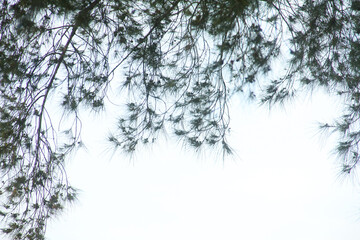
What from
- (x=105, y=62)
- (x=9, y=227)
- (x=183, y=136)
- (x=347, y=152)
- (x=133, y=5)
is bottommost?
(x=9, y=227)

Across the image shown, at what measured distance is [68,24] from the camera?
2.30m

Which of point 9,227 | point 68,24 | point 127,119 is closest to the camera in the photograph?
point 9,227

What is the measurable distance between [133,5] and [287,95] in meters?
1.02

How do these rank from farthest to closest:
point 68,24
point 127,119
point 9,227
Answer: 1. point 127,119
2. point 68,24
3. point 9,227

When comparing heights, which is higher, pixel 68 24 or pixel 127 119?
pixel 68 24

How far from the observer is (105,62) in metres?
2.42

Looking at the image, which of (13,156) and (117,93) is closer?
(13,156)

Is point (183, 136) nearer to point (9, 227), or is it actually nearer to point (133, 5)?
point (133, 5)

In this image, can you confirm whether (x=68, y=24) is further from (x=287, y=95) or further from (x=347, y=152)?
(x=347, y=152)

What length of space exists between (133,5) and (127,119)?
25.7 inches

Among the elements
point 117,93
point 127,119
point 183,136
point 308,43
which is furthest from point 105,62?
point 308,43

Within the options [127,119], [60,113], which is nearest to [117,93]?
[127,119]

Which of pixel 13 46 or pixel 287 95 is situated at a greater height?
pixel 13 46

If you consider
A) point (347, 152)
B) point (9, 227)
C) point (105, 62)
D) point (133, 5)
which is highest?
point (133, 5)
